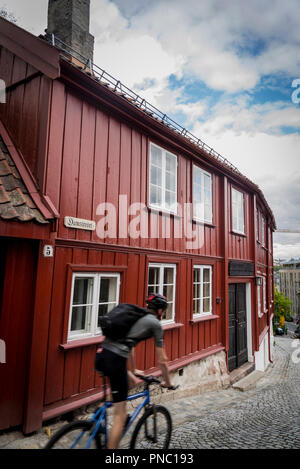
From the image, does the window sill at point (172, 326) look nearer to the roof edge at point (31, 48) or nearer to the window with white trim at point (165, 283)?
the window with white trim at point (165, 283)

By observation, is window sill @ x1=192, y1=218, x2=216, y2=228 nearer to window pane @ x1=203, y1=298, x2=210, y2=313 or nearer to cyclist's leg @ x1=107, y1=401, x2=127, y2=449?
window pane @ x1=203, y1=298, x2=210, y2=313

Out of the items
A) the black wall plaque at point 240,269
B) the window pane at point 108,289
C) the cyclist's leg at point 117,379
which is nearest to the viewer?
the cyclist's leg at point 117,379

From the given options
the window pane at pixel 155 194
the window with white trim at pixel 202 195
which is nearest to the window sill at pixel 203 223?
the window with white trim at pixel 202 195

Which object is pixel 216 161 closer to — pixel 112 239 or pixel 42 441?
pixel 112 239

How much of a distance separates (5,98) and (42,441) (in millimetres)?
6024

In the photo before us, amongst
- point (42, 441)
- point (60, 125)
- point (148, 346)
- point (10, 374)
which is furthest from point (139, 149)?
point (42, 441)

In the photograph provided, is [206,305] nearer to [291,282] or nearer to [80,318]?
[80,318]

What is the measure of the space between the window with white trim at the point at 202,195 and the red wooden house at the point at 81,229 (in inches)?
2.0

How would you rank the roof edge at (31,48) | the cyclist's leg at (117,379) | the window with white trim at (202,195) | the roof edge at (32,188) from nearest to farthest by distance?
the cyclist's leg at (117,379), the roof edge at (32,188), the roof edge at (31,48), the window with white trim at (202,195)

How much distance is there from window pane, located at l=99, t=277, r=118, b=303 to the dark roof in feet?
6.22

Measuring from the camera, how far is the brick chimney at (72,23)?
7.00 metres

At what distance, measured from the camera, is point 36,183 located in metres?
4.62

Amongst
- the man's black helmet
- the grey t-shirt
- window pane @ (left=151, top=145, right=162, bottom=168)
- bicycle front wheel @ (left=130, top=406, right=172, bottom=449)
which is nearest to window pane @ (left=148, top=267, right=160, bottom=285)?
window pane @ (left=151, top=145, right=162, bottom=168)

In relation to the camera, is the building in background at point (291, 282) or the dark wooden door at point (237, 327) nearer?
the dark wooden door at point (237, 327)
